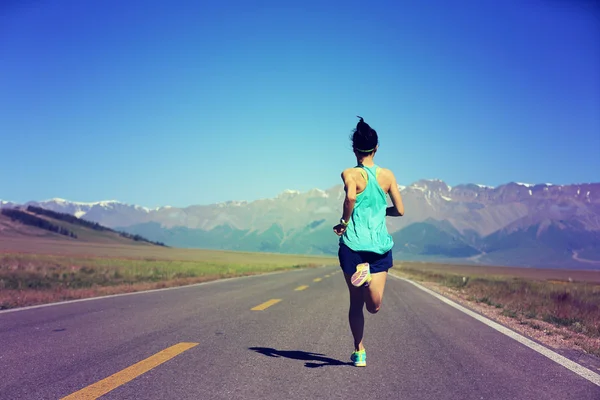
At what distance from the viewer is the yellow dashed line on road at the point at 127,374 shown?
3.77 m

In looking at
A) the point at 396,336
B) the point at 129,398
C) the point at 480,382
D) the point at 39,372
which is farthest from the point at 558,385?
the point at 39,372

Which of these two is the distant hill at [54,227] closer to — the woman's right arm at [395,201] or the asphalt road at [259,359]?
the asphalt road at [259,359]

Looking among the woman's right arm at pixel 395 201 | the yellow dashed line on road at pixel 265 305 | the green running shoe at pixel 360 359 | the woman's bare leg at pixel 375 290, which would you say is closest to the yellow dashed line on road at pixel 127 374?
the green running shoe at pixel 360 359

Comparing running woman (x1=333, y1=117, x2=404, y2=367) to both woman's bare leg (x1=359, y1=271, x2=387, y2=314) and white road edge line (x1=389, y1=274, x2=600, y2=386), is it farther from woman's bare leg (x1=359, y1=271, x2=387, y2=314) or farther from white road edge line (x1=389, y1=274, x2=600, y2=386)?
white road edge line (x1=389, y1=274, x2=600, y2=386)

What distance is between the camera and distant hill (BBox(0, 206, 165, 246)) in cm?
14625

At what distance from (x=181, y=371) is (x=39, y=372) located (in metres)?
1.28

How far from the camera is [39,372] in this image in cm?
444

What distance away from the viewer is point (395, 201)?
4.95 meters

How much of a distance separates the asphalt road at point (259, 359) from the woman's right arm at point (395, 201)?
1.60 metres

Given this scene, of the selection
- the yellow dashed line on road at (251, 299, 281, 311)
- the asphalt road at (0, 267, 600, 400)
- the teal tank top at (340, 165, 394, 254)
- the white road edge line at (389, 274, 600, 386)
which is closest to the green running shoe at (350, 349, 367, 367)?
the asphalt road at (0, 267, 600, 400)

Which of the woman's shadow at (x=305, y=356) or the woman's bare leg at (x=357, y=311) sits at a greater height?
the woman's bare leg at (x=357, y=311)

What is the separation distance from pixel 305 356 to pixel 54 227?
175083mm

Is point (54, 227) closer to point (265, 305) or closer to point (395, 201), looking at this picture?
point (265, 305)

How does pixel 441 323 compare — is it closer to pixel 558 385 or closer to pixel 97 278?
pixel 558 385
